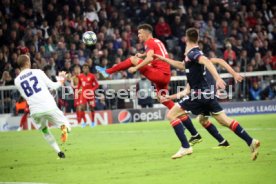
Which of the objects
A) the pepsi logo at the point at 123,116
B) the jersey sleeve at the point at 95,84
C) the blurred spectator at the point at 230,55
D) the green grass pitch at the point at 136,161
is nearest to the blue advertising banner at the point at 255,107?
the blurred spectator at the point at 230,55

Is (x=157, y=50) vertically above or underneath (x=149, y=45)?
underneath

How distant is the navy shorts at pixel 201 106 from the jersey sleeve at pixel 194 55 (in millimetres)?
766

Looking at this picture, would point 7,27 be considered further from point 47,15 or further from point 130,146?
point 130,146

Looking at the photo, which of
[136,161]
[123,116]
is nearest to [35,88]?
[136,161]

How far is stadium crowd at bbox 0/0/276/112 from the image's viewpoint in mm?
26094

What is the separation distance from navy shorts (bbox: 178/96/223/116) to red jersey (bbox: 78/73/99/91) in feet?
41.6

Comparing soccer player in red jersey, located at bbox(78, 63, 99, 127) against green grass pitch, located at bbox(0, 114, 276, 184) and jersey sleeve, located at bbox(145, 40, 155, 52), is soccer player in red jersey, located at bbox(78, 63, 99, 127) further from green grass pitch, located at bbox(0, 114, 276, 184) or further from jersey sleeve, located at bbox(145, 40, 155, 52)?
jersey sleeve, located at bbox(145, 40, 155, 52)

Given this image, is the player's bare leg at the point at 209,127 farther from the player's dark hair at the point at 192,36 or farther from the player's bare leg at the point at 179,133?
the player's dark hair at the point at 192,36

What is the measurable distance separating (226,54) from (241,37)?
2575 mm

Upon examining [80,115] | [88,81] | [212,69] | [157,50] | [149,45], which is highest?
[149,45]

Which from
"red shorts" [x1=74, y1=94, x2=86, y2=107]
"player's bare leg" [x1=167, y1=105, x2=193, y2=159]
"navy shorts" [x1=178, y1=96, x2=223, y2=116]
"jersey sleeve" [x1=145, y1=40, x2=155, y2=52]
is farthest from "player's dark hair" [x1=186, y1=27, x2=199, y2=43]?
"red shorts" [x1=74, y1=94, x2=86, y2=107]

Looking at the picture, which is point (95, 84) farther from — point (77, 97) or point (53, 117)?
point (53, 117)

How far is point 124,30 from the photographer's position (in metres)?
28.9

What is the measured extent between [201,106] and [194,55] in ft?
3.18
